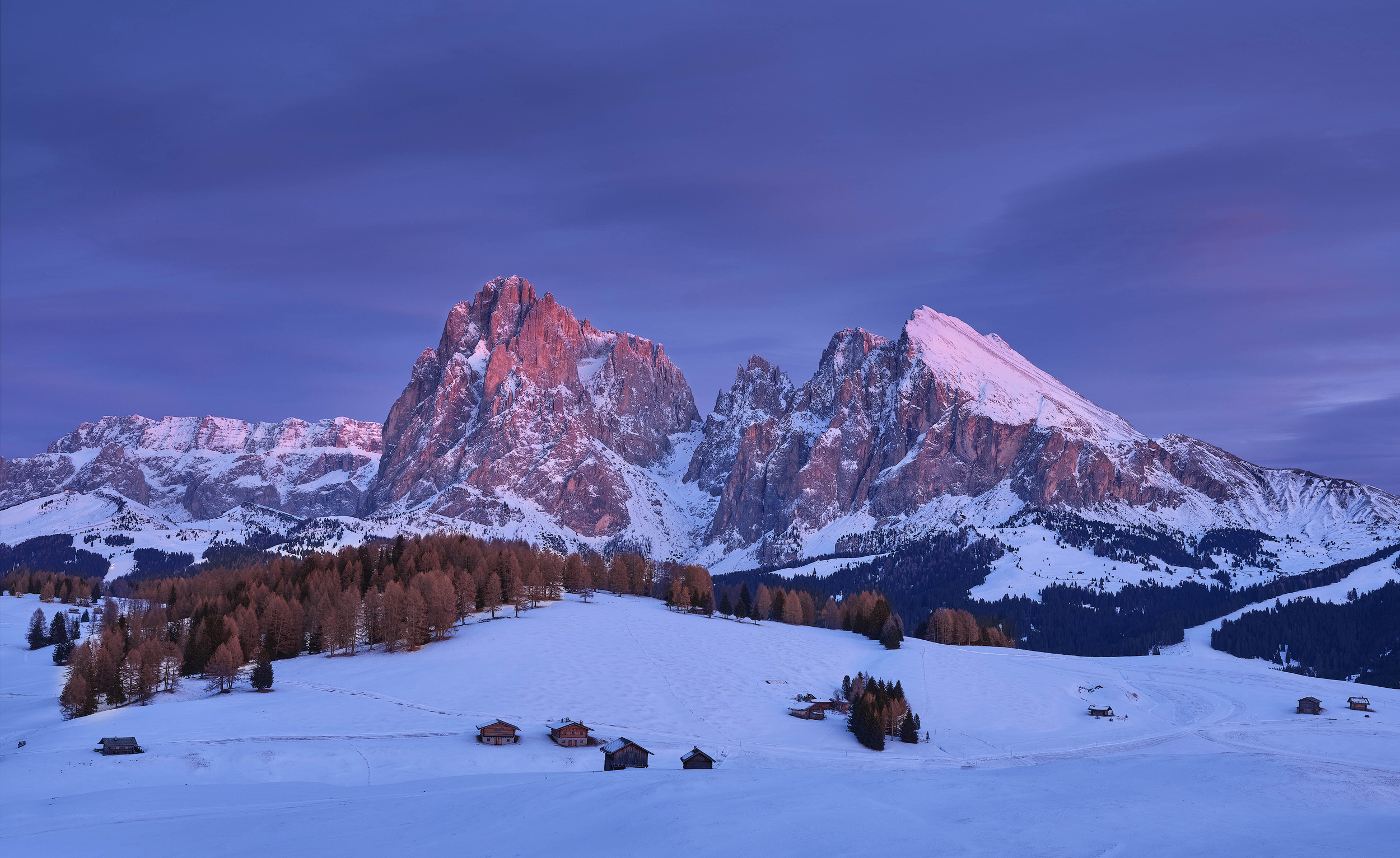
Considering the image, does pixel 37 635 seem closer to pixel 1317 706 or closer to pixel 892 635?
pixel 892 635

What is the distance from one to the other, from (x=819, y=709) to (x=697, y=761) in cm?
2615

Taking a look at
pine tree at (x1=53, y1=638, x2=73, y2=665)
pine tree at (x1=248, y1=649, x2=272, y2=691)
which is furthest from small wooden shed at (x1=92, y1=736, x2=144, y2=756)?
pine tree at (x1=53, y1=638, x2=73, y2=665)

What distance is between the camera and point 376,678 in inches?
3280

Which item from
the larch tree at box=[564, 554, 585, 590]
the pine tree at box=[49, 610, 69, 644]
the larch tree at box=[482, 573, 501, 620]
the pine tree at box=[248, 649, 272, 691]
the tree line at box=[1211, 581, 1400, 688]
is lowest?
the tree line at box=[1211, 581, 1400, 688]

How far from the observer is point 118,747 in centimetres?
5594

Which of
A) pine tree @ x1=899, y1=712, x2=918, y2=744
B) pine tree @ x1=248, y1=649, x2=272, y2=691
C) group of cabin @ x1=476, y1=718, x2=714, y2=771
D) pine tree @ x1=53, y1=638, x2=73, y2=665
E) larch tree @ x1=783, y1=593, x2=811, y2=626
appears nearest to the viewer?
group of cabin @ x1=476, y1=718, x2=714, y2=771

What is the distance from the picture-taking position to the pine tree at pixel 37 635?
116 meters

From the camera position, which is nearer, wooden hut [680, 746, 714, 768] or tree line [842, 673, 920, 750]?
wooden hut [680, 746, 714, 768]

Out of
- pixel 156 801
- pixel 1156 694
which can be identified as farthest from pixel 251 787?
pixel 1156 694

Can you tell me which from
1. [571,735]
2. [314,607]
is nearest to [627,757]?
[571,735]

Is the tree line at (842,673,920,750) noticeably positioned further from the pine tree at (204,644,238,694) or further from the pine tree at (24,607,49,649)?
the pine tree at (24,607,49,649)

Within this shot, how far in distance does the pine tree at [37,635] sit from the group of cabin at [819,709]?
322ft

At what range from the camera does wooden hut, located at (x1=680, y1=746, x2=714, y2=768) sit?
57031 mm

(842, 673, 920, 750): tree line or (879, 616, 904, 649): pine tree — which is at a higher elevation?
(879, 616, 904, 649): pine tree
